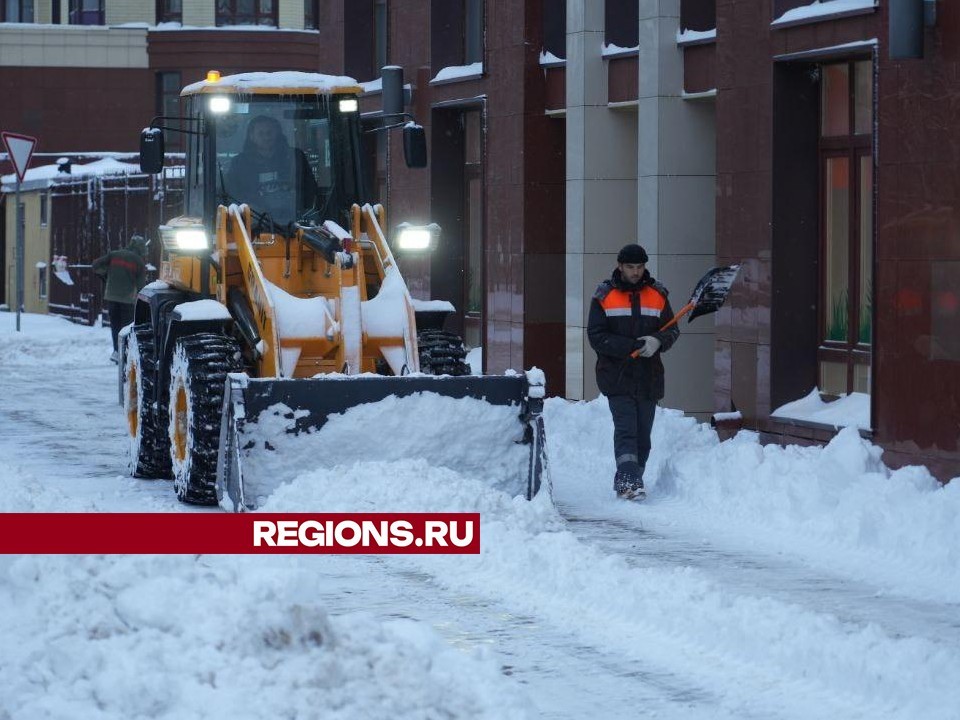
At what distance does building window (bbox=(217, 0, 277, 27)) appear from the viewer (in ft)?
150

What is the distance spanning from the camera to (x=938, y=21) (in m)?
12.5

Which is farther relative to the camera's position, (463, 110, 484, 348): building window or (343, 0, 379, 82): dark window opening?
(343, 0, 379, 82): dark window opening

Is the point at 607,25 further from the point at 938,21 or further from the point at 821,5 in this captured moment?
the point at 938,21

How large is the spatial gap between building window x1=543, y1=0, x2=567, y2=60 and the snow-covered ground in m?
6.34

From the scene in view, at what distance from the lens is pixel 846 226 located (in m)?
14.6

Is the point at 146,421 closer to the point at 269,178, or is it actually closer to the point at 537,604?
the point at 269,178

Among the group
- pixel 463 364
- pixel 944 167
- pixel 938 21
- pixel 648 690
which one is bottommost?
pixel 648 690

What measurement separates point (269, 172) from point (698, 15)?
4718mm

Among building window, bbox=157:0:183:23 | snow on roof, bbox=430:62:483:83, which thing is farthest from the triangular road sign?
building window, bbox=157:0:183:23

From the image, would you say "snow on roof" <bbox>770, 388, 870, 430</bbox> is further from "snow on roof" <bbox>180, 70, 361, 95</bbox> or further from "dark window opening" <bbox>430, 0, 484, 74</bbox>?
"dark window opening" <bbox>430, 0, 484, 74</bbox>

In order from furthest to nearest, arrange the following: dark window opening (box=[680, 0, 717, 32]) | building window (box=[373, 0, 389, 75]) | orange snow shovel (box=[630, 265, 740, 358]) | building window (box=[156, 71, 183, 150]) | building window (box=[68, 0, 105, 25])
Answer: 1. building window (box=[68, 0, 105, 25])
2. building window (box=[156, 71, 183, 150])
3. building window (box=[373, 0, 389, 75])
4. dark window opening (box=[680, 0, 717, 32])
5. orange snow shovel (box=[630, 265, 740, 358])

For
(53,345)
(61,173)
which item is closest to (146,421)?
(53,345)

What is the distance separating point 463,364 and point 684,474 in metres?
1.66

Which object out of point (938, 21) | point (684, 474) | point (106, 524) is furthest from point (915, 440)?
point (106, 524)
